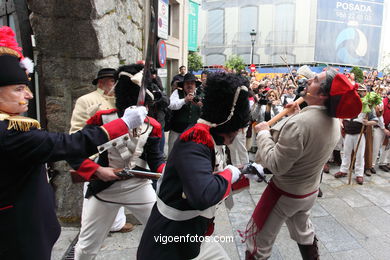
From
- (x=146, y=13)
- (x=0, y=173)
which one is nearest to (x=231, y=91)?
(x=0, y=173)

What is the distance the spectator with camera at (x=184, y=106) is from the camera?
4.93m

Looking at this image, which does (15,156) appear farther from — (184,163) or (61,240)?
(61,240)

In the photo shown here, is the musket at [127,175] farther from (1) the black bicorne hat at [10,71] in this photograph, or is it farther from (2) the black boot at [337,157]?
(2) the black boot at [337,157]

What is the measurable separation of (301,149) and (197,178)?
1.09m

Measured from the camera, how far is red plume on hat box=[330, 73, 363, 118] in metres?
2.11

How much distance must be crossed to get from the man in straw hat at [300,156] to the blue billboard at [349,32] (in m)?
38.1

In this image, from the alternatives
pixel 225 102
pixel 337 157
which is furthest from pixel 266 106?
pixel 225 102

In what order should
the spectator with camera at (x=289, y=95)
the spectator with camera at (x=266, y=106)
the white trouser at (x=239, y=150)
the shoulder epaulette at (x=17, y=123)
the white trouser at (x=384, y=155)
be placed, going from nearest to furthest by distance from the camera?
the shoulder epaulette at (x=17, y=123), the white trouser at (x=239, y=150), the spectator with camera at (x=266, y=106), the white trouser at (x=384, y=155), the spectator with camera at (x=289, y=95)

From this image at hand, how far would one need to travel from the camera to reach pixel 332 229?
376cm

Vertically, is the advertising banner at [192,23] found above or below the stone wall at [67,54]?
above

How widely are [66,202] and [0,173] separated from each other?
2.19 meters

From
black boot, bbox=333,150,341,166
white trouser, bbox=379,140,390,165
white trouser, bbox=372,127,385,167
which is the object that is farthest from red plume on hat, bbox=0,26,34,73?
white trouser, bbox=379,140,390,165

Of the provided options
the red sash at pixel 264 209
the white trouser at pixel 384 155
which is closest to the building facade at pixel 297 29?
the white trouser at pixel 384 155

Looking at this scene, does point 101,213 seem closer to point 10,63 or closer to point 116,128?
point 116,128
